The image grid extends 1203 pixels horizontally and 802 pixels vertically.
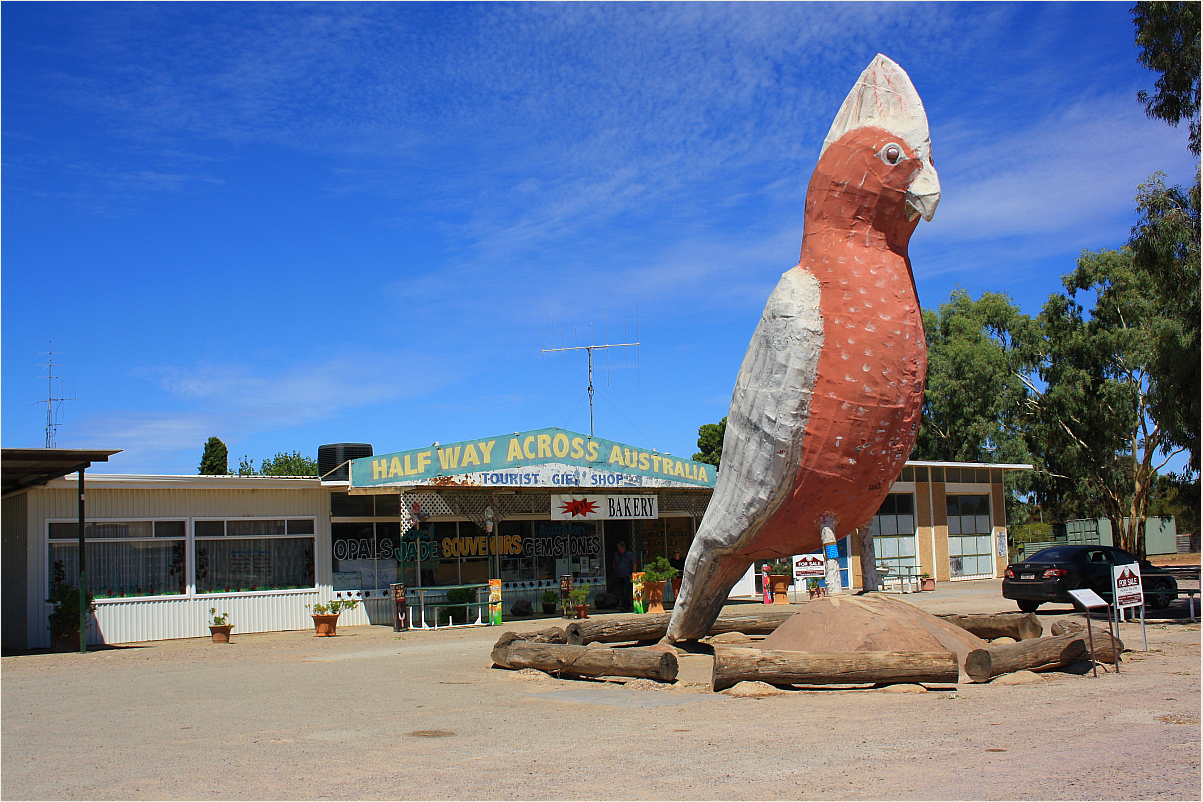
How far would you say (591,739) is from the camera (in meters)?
6.47

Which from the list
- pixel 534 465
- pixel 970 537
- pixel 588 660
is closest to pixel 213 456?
pixel 534 465

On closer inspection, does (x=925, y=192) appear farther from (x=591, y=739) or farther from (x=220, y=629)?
(x=220, y=629)

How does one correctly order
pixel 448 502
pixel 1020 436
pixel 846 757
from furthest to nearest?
1. pixel 1020 436
2. pixel 448 502
3. pixel 846 757

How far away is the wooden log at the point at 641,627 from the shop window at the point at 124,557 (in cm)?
909

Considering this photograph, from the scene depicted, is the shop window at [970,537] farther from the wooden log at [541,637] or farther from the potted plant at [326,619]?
the wooden log at [541,637]

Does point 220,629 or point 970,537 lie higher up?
point 970,537

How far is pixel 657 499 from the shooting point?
21188 millimetres

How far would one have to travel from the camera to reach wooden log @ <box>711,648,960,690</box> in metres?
7.98

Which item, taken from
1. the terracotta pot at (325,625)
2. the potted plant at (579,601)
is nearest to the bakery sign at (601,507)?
the potted plant at (579,601)

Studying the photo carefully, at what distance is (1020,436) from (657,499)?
23054 mm

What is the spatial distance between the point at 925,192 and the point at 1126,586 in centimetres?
464

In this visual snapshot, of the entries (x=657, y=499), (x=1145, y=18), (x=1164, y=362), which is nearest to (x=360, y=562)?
(x=657, y=499)

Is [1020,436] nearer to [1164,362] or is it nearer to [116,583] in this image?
[1164,362]

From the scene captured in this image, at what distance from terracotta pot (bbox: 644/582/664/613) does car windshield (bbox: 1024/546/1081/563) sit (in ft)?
23.3
